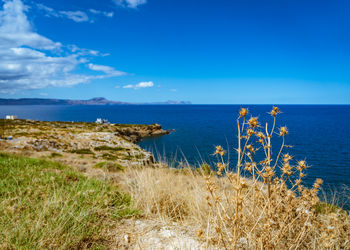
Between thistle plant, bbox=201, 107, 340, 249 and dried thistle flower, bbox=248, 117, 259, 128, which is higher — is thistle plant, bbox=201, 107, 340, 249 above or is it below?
below

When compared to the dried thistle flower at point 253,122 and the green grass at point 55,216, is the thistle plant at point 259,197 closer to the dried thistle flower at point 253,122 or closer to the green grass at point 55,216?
the dried thistle flower at point 253,122

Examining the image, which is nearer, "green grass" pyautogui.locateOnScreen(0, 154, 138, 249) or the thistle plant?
the thistle plant

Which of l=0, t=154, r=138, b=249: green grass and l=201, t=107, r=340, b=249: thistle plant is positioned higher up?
l=201, t=107, r=340, b=249: thistle plant

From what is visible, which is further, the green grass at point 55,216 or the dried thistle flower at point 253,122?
the green grass at point 55,216

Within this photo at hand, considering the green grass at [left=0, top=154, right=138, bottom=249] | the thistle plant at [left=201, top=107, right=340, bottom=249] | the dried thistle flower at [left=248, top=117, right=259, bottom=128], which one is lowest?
the green grass at [left=0, top=154, right=138, bottom=249]

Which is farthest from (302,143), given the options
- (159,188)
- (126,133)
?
(159,188)

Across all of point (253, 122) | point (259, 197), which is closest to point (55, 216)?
point (259, 197)

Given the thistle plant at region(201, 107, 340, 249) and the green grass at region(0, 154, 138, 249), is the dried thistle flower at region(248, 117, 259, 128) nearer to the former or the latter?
the thistle plant at region(201, 107, 340, 249)

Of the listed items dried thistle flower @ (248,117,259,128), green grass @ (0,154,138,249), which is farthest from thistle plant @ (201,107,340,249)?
green grass @ (0,154,138,249)

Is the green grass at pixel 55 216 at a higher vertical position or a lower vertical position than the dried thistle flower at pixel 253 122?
lower

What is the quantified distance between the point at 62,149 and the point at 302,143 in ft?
144

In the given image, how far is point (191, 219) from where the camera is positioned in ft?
12.6

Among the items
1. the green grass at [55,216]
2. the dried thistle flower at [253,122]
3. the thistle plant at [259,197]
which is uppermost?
the dried thistle flower at [253,122]

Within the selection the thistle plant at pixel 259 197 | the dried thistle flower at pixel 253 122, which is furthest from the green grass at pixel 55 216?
the dried thistle flower at pixel 253 122
